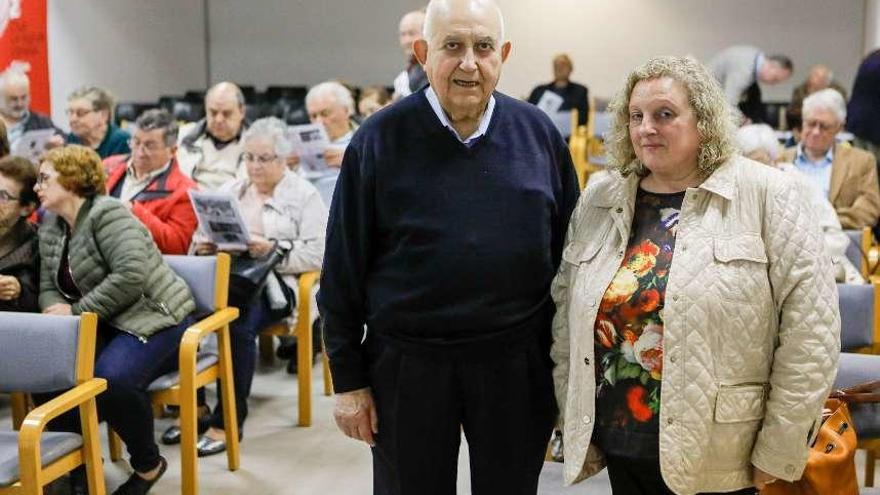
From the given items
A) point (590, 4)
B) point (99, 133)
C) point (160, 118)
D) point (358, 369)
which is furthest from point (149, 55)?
point (358, 369)

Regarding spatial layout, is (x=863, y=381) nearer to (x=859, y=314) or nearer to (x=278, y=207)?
(x=859, y=314)

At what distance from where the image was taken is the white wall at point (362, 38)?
34.1 ft

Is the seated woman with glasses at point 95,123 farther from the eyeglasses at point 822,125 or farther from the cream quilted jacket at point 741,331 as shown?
the cream quilted jacket at point 741,331

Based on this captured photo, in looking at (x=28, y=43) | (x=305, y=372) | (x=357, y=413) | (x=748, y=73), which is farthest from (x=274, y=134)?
(x=28, y=43)

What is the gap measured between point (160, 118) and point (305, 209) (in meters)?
0.69

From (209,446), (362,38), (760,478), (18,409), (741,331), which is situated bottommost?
(209,446)

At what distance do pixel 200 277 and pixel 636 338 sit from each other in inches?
80.0

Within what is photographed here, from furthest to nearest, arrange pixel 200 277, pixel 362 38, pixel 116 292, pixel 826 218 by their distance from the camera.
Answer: pixel 362 38 → pixel 826 218 → pixel 200 277 → pixel 116 292

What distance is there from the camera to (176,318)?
327 cm

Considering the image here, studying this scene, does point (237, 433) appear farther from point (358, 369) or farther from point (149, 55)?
point (149, 55)

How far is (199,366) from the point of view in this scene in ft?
11.0

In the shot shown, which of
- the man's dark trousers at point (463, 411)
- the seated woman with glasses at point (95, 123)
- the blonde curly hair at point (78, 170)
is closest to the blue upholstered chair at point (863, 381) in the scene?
the man's dark trousers at point (463, 411)

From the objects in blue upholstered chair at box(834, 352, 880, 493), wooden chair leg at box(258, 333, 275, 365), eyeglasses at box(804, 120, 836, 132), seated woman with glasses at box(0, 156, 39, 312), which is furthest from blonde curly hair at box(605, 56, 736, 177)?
wooden chair leg at box(258, 333, 275, 365)

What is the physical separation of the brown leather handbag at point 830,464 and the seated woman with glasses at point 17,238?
2489mm
